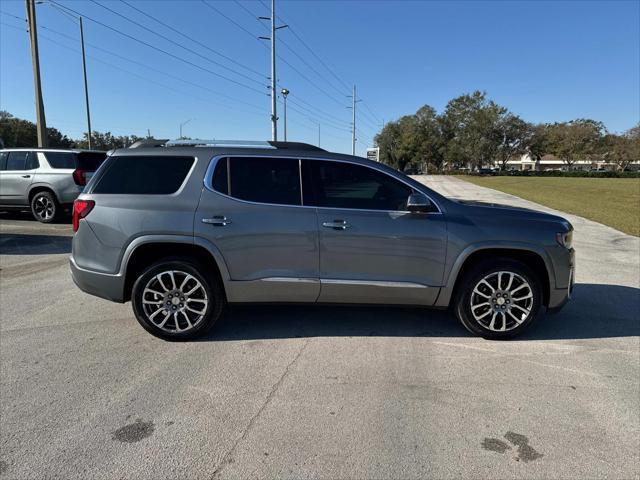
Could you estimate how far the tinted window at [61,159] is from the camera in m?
10.9

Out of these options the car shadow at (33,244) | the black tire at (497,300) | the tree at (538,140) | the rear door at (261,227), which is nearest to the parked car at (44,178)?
the car shadow at (33,244)

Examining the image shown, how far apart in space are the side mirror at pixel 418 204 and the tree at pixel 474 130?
84343mm

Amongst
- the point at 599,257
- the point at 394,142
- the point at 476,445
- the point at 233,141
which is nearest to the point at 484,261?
the point at 476,445

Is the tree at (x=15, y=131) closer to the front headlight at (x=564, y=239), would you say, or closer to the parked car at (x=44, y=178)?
the parked car at (x=44, y=178)

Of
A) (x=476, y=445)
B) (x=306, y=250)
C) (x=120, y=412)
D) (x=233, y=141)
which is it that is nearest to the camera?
(x=476, y=445)

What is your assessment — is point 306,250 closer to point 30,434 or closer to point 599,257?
point 30,434

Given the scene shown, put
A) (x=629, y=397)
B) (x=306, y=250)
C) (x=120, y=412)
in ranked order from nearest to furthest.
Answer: (x=120, y=412) < (x=629, y=397) < (x=306, y=250)

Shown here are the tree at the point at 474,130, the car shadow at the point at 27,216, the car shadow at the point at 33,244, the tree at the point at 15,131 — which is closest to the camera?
the car shadow at the point at 33,244

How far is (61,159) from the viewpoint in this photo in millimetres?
10945

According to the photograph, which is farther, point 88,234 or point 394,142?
point 394,142

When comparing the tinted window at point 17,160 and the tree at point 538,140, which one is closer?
the tinted window at point 17,160

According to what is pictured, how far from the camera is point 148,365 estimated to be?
3.69 metres

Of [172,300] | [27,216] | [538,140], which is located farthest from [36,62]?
[538,140]

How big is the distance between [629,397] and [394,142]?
4001 inches
